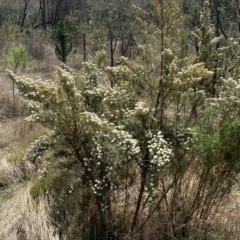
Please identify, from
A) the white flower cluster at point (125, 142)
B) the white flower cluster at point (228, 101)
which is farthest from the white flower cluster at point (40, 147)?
the white flower cluster at point (228, 101)

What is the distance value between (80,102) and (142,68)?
547 mm

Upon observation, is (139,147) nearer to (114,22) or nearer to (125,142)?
(125,142)

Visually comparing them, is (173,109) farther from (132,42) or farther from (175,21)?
(132,42)

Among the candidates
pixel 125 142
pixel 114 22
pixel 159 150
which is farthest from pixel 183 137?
pixel 114 22

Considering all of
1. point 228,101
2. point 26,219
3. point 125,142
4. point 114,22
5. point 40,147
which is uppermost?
point 114,22

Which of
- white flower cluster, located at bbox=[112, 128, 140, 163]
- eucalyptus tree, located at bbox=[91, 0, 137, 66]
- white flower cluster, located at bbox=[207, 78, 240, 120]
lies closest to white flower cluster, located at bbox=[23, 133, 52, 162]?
white flower cluster, located at bbox=[112, 128, 140, 163]

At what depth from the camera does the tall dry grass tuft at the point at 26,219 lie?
345 cm

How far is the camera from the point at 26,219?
142 inches

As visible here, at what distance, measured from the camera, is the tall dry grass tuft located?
→ 11.3 feet

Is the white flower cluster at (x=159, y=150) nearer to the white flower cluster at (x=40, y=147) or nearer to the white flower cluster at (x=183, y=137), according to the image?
the white flower cluster at (x=183, y=137)

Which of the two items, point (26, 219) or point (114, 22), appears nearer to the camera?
point (26, 219)

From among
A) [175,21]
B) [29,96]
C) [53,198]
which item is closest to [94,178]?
[29,96]

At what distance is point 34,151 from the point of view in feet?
9.61

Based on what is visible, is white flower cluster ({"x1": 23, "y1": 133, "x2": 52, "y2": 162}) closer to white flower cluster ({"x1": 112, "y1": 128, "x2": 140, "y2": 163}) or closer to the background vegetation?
the background vegetation
